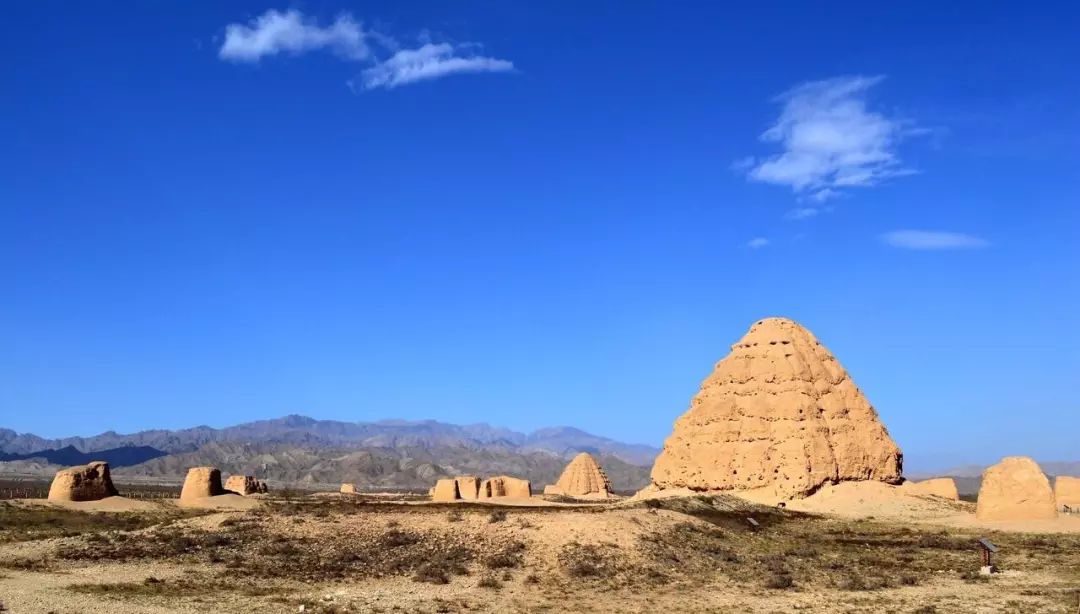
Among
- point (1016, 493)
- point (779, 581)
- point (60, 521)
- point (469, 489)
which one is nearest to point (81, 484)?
point (60, 521)

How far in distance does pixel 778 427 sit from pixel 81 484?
32.9 meters

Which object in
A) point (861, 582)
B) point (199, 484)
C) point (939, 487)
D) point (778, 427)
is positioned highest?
point (778, 427)

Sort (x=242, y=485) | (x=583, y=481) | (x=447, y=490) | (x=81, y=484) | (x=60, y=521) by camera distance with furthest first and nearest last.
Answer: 1. (x=583, y=481)
2. (x=242, y=485)
3. (x=447, y=490)
4. (x=81, y=484)
5. (x=60, y=521)

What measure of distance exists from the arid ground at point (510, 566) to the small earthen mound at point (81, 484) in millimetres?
8492

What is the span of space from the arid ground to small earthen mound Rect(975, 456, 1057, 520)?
2.72m

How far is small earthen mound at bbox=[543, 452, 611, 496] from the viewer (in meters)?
63.5

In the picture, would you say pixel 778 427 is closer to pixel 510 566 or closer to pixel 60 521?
pixel 510 566

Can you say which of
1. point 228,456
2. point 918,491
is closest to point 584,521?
point 918,491

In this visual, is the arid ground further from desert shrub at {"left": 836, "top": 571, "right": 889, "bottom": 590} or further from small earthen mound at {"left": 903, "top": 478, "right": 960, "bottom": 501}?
small earthen mound at {"left": 903, "top": 478, "right": 960, "bottom": 501}

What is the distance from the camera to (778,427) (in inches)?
1656

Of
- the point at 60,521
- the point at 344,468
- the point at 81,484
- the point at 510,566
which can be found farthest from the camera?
the point at 344,468

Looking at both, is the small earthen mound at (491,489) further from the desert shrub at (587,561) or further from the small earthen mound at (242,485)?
the desert shrub at (587,561)

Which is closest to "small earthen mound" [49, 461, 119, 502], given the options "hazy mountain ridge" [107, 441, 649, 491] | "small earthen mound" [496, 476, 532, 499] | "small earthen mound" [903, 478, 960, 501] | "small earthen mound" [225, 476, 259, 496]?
"small earthen mound" [225, 476, 259, 496]

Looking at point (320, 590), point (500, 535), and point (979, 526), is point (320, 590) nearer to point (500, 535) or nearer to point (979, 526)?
point (500, 535)
